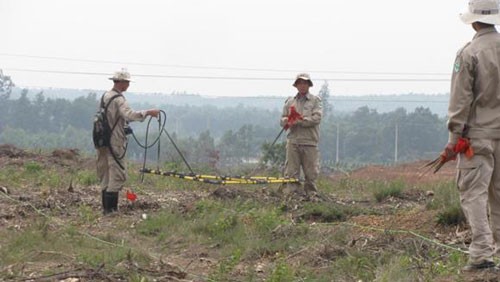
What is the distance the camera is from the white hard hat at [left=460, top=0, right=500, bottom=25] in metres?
6.17

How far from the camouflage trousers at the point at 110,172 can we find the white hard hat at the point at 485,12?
5267 millimetres

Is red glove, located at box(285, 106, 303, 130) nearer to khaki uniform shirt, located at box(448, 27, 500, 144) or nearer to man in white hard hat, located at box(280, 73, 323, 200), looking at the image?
man in white hard hat, located at box(280, 73, 323, 200)

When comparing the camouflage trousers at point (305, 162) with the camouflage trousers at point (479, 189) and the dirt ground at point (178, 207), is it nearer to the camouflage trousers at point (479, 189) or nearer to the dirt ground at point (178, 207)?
the dirt ground at point (178, 207)

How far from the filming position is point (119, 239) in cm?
845

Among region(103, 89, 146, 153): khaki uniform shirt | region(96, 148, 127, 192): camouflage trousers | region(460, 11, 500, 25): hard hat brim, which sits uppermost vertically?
region(460, 11, 500, 25): hard hat brim

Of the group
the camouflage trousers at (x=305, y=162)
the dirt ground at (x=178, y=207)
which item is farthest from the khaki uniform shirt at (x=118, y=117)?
the camouflage trousers at (x=305, y=162)

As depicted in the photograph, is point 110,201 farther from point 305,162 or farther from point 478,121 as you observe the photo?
point 478,121

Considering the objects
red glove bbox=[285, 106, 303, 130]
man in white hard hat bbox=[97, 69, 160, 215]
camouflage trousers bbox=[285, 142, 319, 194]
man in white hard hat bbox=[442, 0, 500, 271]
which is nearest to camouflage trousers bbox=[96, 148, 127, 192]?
man in white hard hat bbox=[97, 69, 160, 215]

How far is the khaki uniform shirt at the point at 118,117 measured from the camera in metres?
10.0

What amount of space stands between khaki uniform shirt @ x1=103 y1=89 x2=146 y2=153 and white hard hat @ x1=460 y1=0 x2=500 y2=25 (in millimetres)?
4759

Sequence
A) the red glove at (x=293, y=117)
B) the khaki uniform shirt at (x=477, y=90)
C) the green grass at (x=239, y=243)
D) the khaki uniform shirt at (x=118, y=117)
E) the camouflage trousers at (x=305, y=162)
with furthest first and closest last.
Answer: the camouflage trousers at (x=305, y=162) → the red glove at (x=293, y=117) → the khaki uniform shirt at (x=118, y=117) → the green grass at (x=239, y=243) → the khaki uniform shirt at (x=477, y=90)

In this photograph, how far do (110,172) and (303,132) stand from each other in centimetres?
325

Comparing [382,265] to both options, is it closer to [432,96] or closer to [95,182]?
[95,182]

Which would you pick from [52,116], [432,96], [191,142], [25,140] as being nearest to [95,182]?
[191,142]
